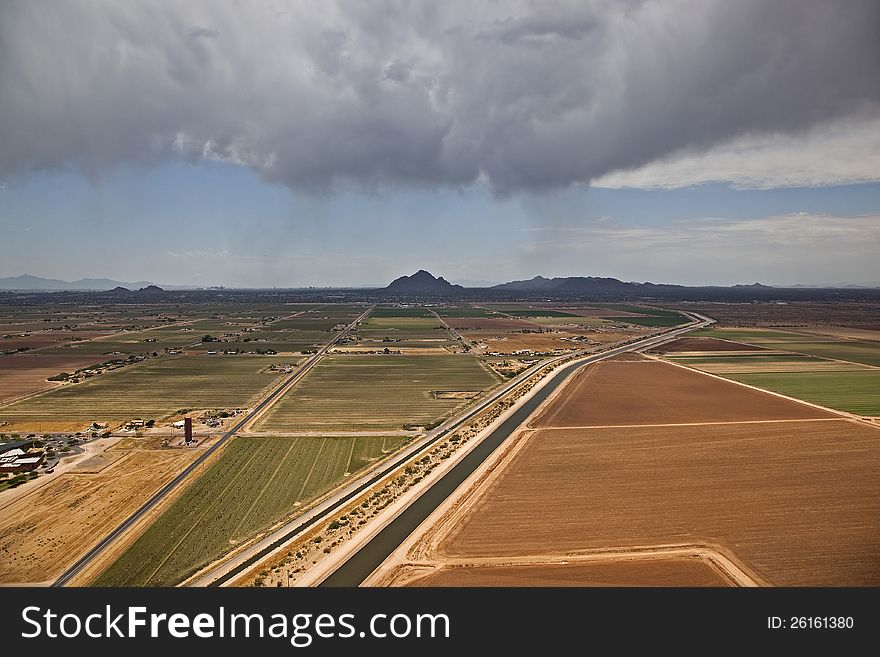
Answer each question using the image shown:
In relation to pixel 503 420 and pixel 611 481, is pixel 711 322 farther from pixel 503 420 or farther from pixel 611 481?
pixel 611 481

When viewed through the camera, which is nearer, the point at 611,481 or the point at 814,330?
the point at 611,481

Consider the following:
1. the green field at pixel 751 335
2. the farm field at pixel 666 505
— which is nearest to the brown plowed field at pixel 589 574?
the farm field at pixel 666 505

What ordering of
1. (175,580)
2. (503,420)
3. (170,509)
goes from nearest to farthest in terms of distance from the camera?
(175,580)
(170,509)
(503,420)

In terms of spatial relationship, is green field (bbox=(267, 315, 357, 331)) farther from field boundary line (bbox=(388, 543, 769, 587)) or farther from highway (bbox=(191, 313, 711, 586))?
field boundary line (bbox=(388, 543, 769, 587))

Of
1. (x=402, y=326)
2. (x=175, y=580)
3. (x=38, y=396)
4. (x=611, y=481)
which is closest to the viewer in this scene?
(x=175, y=580)

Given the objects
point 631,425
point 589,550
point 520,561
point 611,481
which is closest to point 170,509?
point 520,561

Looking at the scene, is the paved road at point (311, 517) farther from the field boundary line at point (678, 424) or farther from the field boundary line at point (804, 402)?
the field boundary line at point (804, 402)
